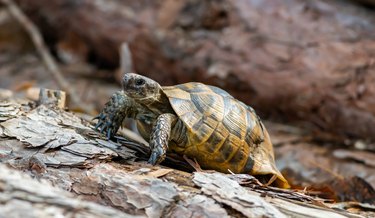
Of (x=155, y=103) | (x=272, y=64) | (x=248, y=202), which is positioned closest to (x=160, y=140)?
(x=155, y=103)

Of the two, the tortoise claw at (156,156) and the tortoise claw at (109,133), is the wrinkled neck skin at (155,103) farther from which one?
the tortoise claw at (156,156)

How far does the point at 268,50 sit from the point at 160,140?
3078 mm

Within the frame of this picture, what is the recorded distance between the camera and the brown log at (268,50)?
17.3 feet

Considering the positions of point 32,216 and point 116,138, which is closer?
point 32,216

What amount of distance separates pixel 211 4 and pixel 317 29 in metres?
1.27

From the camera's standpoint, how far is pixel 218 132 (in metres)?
3.07

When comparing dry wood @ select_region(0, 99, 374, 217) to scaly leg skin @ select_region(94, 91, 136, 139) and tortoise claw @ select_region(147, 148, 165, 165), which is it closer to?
tortoise claw @ select_region(147, 148, 165, 165)

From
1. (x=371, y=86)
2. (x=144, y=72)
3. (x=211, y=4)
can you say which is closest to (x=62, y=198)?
(x=371, y=86)

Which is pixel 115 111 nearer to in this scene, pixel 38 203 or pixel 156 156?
pixel 156 156

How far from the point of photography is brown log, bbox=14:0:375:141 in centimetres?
527

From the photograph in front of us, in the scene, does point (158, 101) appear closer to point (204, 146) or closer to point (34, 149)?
point (204, 146)

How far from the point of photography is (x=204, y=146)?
305cm

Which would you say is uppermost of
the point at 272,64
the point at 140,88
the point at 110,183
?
the point at 272,64

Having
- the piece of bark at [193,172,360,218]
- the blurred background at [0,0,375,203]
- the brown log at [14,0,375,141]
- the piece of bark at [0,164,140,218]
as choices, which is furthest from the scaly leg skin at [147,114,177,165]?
the brown log at [14,0,375,141]
